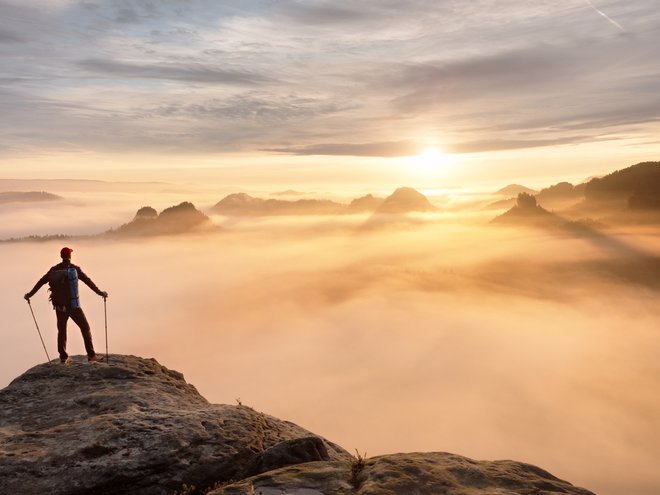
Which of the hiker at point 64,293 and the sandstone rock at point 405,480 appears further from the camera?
the hiker at point 64,293

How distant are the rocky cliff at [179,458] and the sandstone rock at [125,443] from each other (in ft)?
0.07

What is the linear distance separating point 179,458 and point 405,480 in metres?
5.22

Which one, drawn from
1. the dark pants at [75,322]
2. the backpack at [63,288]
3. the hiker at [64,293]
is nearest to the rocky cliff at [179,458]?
the dark pants at [75,322]

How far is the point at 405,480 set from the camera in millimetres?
8789

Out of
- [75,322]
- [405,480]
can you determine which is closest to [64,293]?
[75,322]

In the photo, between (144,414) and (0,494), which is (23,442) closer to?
(0,494)

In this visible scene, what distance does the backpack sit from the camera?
58.1ft

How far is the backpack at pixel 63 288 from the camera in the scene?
697 inches

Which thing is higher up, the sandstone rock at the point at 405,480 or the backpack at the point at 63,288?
the backpack at the point at 63,288

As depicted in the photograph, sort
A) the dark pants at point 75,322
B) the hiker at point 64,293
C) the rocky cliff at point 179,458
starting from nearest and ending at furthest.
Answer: the rocky cliff at point 179,458 < the hiker at point 64,293 < the dark pants at point 75,322

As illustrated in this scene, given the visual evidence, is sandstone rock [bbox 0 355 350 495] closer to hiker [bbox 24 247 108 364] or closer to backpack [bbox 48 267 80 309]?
hiker [bbox 24 247 108 364]

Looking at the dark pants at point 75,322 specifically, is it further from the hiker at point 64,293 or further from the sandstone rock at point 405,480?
the sandstone rock at point 405,480

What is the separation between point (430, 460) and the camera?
9.86 m

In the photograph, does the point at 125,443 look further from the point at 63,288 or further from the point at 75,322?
the point at 63,288
